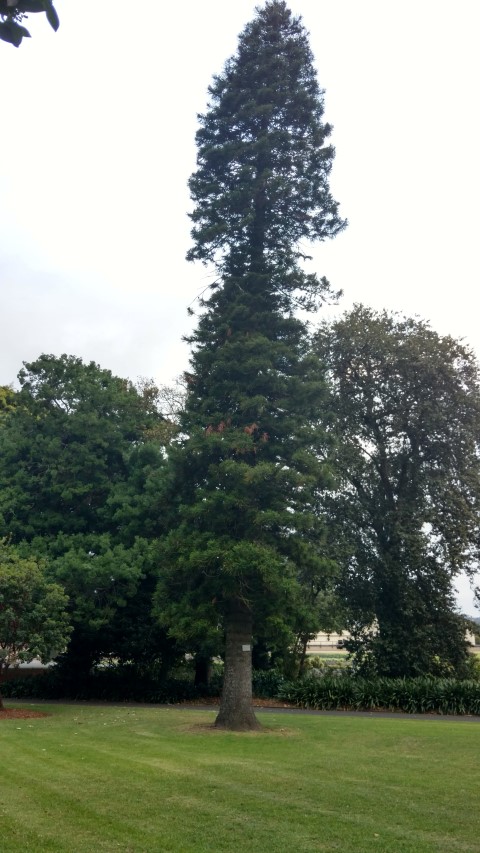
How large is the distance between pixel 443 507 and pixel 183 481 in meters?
12.6

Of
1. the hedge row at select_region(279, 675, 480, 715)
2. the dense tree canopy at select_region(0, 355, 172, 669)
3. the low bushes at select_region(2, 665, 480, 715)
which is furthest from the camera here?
the dense tree canopy at select_region(0, 355, 172, 669)

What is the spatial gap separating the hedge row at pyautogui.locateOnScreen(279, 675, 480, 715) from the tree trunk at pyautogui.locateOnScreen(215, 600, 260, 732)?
653cm

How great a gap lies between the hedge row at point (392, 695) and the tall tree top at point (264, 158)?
13447 mm

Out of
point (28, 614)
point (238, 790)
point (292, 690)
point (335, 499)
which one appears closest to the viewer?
point (238, 790)

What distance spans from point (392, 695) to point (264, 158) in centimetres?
1684

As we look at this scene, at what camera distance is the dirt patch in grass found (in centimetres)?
2047

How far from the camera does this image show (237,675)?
18.9 m

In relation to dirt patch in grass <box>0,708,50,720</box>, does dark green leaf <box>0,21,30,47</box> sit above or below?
above

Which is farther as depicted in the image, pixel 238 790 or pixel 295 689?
pixel 295 689

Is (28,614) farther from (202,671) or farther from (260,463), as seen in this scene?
(202,671)

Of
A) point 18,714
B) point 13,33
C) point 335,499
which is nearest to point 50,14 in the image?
point 13,33

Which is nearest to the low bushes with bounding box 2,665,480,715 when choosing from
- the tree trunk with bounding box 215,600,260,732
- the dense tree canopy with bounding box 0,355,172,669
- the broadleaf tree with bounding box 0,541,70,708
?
the dense tree canopy with bounding box 0,355,172,669

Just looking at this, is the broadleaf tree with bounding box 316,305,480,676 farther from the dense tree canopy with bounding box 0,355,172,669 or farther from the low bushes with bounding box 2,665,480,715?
the dense tree canopy with bounding box 0,355,172,669

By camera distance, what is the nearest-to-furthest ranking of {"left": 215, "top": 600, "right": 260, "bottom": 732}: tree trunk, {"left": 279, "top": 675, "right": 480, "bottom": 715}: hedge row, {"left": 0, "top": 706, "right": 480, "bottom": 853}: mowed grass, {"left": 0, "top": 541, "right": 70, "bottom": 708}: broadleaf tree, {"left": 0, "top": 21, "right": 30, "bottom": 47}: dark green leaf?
1. {"left": 0, "top": 21, "right": 30, "bottom": 47}: dark green leaf
2. {"left": 0, "top": 706, "right": 480, "bottom": 853}: mowed grass
3. {"left": 215, "top": 600, "right": 260, "bottom": 732}: tree trunk
4. {"left": 0, "top": 541, "right": 70, "bottom": 708}: broadleaf tree
5. {"left": 279, "top": 675, "right": 480, "bottom": 715}: hedge row
